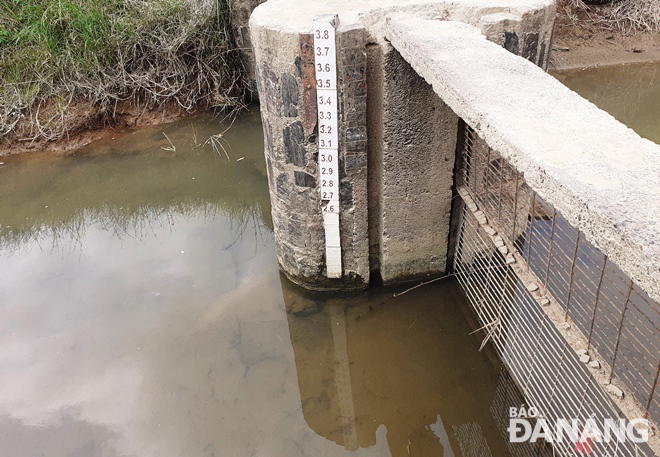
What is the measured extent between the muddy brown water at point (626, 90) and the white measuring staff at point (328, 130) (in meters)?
3.74

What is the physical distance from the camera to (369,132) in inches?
120

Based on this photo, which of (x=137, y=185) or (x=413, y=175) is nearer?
(x=413, y=175)

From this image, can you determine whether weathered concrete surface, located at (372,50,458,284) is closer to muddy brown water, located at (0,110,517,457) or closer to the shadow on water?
muddy brown water, located at (0,110,517,457)

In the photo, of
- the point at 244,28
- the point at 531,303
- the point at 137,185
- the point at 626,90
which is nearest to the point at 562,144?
the point at 531,303

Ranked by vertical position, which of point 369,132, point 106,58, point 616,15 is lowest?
point 616,15

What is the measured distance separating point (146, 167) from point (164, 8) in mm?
1790

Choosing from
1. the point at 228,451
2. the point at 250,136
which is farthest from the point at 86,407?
the point at 250,136

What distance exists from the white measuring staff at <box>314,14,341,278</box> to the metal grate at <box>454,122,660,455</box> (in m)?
0.74

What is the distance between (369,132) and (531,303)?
130 cm

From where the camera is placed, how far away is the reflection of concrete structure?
8.93ft

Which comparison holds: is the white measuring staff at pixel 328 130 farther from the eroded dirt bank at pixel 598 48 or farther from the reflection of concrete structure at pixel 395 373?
the eroded dirt bank at pixel 598 48

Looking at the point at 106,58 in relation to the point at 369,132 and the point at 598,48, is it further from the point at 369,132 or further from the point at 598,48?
the point at 598,48
